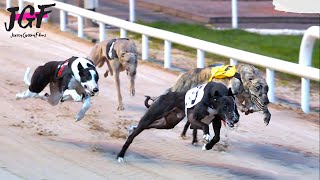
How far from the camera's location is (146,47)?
12.3 m

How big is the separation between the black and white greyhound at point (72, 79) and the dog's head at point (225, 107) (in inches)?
45.6

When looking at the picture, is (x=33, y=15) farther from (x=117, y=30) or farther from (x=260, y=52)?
(x=260, y=52)

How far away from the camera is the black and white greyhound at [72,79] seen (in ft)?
23.0

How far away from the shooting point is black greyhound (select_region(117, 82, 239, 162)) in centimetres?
621

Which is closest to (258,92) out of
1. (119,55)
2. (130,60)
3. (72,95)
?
(72,95)

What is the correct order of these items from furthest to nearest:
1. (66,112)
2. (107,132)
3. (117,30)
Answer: (117,30) → (66,112) → (107,132)

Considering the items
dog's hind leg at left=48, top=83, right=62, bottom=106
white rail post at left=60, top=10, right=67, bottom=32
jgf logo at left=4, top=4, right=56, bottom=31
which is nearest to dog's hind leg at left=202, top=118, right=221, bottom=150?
dog's hind leg at left=48, top=83, right=62, bottom=106

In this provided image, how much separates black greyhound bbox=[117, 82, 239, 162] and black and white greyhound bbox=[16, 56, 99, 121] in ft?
1.64

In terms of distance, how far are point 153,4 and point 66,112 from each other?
893cm

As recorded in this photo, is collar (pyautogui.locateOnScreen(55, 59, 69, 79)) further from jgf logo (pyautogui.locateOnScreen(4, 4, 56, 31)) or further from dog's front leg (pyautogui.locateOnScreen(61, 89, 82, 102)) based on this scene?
jgf logo (pyautogui.locateOnScreen(4, 4, 56, 31))

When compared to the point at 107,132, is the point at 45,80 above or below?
above

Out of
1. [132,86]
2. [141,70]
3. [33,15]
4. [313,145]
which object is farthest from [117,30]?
[313,145]

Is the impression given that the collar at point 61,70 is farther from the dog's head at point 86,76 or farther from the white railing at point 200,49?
the white railing at point 200,49

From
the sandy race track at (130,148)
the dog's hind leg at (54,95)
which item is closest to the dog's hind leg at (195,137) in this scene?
the sandy race track at (130,148)
